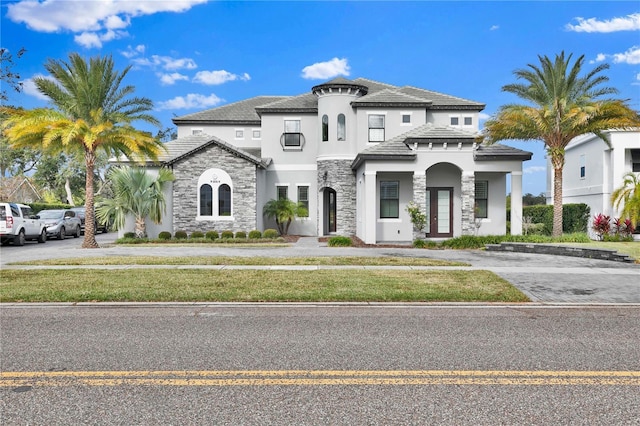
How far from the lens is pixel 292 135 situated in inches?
1176

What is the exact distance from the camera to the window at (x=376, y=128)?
27.8 metres

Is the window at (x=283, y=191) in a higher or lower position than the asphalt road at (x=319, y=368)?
higher

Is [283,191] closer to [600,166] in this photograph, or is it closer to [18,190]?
[600,166]

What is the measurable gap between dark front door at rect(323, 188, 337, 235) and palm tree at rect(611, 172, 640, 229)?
15059mm

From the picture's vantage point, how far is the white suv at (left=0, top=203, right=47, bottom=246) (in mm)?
24047

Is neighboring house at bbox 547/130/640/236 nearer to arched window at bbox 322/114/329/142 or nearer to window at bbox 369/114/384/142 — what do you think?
window at bbox 369/114/384/142

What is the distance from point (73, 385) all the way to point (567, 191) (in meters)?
35.2

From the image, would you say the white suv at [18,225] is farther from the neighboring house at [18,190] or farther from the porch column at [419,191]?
the neighboring house at [18,190]

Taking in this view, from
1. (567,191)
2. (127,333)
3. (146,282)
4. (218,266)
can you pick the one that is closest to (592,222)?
(567,191)

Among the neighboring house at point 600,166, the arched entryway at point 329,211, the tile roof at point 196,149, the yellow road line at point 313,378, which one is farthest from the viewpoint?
the arched entryway at point 329,211

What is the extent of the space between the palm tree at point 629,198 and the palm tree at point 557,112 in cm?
365

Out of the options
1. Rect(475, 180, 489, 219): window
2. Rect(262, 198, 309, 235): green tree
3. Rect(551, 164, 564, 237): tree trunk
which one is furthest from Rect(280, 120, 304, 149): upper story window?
Rect(551, 164, 564, 237): tree trunk

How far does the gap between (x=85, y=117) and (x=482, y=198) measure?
64.0 ft

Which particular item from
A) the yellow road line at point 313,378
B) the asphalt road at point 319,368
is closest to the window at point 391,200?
the asphalt road at point 319,368
